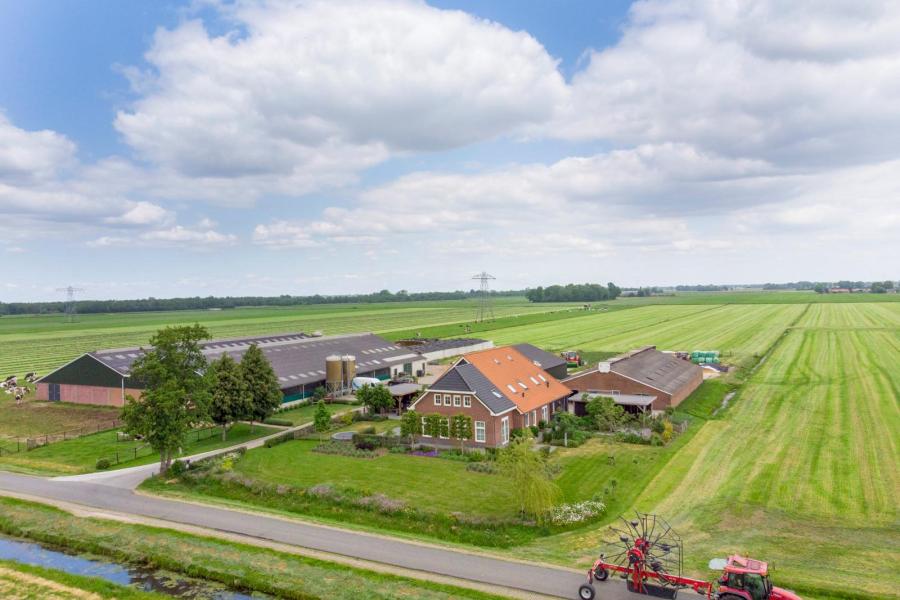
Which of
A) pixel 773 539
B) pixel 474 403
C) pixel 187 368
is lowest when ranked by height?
pixel 773 539

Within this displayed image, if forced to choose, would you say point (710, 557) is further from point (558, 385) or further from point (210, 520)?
point (558, 385)

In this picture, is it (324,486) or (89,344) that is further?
(89,344)


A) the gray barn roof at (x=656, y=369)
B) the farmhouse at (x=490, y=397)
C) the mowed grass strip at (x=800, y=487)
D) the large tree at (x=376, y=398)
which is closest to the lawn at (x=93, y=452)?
the large tree at (x=376, y=398)

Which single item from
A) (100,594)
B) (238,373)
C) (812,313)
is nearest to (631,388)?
(238,373)

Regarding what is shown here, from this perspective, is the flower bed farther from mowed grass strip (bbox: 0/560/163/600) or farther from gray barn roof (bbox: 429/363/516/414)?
mowed grass strip (bbox: 0/560/163/600)

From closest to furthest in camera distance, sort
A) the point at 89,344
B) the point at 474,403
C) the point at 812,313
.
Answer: the point at 474,403 < the point at 89,344 < the point at 812,313

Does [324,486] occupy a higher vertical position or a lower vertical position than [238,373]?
lower

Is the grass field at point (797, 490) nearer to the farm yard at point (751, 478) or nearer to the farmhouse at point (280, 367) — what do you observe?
the farm yard at point (751, 478)

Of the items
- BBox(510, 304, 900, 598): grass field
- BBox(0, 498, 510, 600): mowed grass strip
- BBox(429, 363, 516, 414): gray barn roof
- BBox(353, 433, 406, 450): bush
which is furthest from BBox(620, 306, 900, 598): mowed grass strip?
BBox(353, 433, 406, 450): bush
